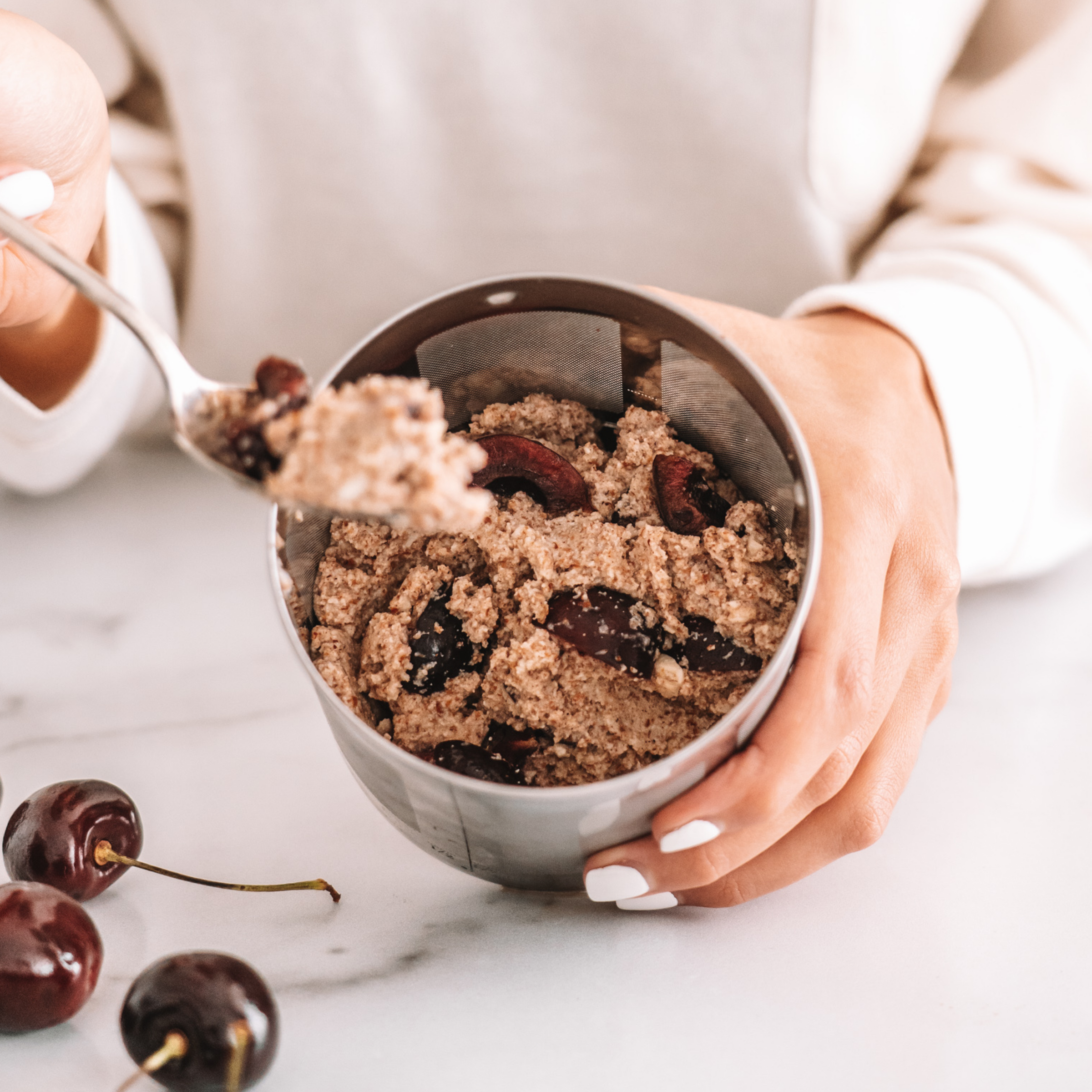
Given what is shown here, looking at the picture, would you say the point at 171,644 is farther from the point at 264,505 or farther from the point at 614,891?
the point at 614,891

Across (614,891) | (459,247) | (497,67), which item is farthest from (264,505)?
(614,891)

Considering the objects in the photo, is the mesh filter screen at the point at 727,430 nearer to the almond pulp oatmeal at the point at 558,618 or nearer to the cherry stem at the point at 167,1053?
the almond pulp oatmeal at the point at 558,618

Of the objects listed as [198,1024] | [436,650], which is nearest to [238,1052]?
[198,1024]

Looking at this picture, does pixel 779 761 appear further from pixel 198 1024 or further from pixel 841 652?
pixel 198 1024

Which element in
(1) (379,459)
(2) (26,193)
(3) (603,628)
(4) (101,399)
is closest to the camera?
(1) (379,459)

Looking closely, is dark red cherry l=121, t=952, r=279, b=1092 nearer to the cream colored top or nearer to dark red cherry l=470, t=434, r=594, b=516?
dark red cherry l=470, t=434, r=594, b=516

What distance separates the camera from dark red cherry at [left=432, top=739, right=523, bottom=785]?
0.56 meters

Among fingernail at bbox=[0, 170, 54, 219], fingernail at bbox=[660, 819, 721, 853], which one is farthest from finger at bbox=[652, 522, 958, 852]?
fingernail at bbox=[0, 170, 54, 219]

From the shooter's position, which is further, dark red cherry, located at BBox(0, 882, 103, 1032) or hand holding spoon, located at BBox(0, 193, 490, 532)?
dark red cherry, located at BBox(0, 882, 103, 1032)

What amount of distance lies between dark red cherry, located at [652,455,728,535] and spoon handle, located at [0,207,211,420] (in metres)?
0.28

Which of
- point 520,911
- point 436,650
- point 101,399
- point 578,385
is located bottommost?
point 520,911

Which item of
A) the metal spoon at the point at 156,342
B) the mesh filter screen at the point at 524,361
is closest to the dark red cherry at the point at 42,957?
the metal spoon at the point at 156,342

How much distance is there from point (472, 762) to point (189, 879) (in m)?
0.26

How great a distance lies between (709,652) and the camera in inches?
22.2
